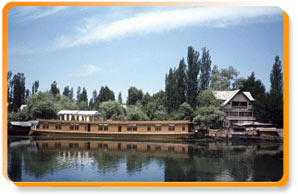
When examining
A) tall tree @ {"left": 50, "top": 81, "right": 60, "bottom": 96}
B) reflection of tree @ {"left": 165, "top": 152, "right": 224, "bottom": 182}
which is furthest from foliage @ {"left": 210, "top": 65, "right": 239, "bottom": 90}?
tall tree @ {"left": 50, "top": 81, "right": 60, "bottom": 96}

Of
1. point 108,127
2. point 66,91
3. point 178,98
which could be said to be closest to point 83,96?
point 66,91

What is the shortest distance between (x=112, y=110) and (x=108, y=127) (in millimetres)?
888

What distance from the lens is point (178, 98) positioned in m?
12.7

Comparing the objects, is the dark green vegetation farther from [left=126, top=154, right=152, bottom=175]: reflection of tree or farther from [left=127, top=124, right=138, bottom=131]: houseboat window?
[left=126, top=154, right=152, bottom=175]: reflection of tree

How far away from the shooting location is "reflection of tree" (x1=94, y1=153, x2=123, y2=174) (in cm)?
720

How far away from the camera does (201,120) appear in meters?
11.5

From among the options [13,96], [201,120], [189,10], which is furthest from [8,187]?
[201,120]

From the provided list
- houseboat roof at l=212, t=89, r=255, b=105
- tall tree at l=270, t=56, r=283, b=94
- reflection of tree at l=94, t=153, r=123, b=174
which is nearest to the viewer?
tall tree at l=270, t=56, r=283, b=94

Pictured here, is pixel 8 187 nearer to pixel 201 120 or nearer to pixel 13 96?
pixel 13 96

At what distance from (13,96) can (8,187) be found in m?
2.65

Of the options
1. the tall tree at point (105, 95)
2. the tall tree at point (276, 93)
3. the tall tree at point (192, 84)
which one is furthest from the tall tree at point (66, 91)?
the tall tree at point (276, 93)

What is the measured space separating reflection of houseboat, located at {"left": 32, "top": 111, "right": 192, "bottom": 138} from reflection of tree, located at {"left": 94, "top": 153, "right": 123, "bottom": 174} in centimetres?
390

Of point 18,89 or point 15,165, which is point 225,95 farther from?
point 15,165

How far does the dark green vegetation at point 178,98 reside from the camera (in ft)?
25.7
